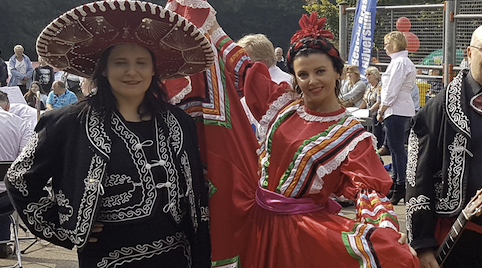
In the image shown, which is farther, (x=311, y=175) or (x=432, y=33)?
(x=432, y=33)

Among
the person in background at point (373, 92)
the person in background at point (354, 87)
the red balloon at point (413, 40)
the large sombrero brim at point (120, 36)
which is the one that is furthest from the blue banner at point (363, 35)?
the large sombrero brim at point (120, 36)

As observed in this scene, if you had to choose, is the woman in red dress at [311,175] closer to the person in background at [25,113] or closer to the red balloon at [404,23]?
the person in background at [25,113]

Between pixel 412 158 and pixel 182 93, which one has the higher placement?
pixel 182 93

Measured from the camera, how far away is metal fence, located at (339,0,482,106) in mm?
7578

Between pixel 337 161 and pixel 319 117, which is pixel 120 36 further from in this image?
pixel 337 161

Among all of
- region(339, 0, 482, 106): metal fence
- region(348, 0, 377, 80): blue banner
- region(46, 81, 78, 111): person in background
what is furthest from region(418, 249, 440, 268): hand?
region(46, 81, 78, 111): person in background

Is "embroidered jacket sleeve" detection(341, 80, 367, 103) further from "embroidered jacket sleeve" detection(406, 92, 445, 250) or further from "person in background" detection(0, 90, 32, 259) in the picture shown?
"embroidered jacket sleeve" detection(406, 92, 445, 250)

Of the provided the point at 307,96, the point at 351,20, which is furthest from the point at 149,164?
the point at 351,20

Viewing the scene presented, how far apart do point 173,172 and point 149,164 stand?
0.11 meters

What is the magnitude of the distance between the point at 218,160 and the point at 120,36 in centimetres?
74

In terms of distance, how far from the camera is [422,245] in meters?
2.64

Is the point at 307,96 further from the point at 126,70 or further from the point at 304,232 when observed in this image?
the point at 126,70

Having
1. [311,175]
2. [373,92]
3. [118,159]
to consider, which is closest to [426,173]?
[311,175]

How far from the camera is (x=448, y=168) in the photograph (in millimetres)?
2562
